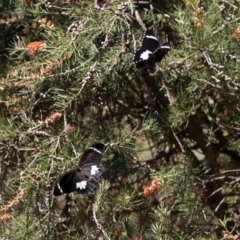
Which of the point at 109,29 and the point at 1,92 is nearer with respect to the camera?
the point at 109,29

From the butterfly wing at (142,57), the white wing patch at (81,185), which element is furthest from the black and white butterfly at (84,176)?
the butterfly wing at (142,57)

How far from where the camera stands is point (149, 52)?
1259 millimetres

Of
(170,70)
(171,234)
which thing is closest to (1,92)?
(170,70)

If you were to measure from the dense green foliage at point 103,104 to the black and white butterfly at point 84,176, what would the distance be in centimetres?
4

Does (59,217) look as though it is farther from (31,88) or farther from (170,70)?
(170,70)

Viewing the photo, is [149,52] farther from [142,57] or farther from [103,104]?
[103,104]

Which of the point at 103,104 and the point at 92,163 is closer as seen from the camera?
the point at 92,163

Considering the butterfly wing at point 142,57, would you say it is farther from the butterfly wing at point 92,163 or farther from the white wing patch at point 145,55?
the butterfly wing at point 92,163

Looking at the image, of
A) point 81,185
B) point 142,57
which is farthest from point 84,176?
point 142,57

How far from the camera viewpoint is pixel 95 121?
1.52 meters

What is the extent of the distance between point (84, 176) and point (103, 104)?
0.32m

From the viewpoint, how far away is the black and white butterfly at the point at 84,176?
46.3 inches

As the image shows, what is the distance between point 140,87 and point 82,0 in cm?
37

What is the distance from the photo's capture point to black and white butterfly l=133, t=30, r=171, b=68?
1.26 m
